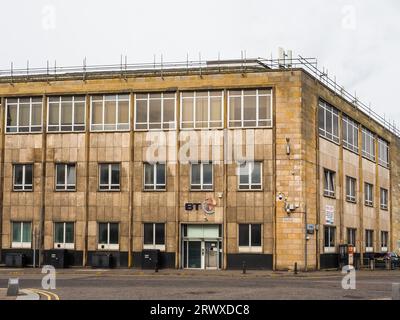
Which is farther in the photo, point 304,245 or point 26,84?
point 26,84

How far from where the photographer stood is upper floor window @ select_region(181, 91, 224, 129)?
49.6m

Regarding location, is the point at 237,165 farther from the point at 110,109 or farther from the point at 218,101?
the point at 110,109

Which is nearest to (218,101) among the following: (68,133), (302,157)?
(302,157)

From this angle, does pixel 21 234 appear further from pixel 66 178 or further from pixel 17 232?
pixel 66 178

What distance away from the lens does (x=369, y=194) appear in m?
64.8

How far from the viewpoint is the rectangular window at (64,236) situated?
50.6m

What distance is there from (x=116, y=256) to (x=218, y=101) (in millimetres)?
12429

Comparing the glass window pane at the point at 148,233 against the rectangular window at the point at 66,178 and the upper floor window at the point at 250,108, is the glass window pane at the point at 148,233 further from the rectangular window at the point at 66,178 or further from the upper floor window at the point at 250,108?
the upper floor window at the point at 250,108

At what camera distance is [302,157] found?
1881 inches

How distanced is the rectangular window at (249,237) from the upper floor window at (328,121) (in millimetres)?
8966

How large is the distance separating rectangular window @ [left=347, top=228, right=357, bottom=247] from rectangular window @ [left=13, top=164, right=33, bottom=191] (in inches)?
965

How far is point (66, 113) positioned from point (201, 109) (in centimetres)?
956

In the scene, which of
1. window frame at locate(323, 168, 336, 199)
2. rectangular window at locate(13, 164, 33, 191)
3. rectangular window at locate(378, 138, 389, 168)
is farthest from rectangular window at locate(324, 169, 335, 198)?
rectangular window at locate(13, 164, 33, 191)

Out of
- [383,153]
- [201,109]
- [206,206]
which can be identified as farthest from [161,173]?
[383,153]
